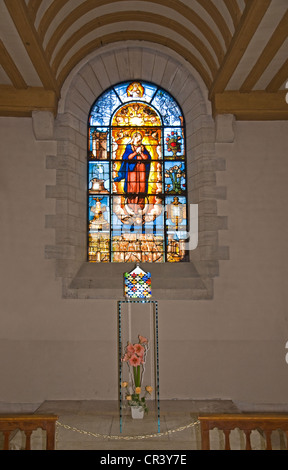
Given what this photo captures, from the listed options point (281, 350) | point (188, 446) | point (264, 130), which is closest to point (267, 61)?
point (264, 130)

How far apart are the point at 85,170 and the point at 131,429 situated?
3967 millimetres

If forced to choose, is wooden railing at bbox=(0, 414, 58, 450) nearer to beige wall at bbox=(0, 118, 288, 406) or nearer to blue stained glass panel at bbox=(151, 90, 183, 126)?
beige wall at bbox=(0, 118, 288, 406)

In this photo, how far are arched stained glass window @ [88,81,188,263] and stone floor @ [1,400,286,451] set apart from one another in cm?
217

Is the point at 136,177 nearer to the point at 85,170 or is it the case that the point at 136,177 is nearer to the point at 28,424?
the point at 85,170

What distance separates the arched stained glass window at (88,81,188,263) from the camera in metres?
7.16

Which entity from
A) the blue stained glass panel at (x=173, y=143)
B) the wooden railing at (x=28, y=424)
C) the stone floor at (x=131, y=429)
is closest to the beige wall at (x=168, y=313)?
the stone floor at (x=131, y=429)

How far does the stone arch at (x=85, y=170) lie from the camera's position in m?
6.67

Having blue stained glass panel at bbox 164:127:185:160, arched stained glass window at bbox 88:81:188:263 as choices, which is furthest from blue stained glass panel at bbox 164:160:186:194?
blue stained glass panel at bbox 164:127:185:160

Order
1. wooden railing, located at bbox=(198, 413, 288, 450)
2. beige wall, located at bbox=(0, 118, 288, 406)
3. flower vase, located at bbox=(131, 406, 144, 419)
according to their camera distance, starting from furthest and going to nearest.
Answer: beige wall, located at bbox=(0, 118, 288, 406), flower vase, located at bbox=(131, 406, 144, 419), wooden railing, located at bbox=(198, 413, 288, 450)

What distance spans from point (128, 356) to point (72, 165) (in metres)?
3.09

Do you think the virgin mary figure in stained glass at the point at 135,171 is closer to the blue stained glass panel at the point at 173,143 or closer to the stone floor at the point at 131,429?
the blue stained glass panel at the point at 173,143

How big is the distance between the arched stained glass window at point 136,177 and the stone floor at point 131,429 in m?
2.17

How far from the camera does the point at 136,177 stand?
738cm

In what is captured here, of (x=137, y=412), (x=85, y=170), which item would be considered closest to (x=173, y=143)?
(x=85, y=170)
